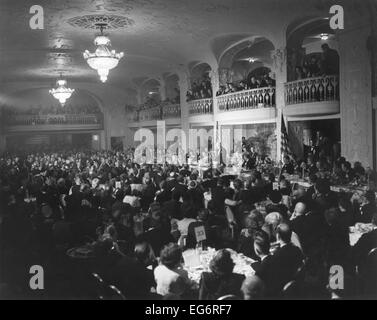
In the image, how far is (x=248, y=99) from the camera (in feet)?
53.0

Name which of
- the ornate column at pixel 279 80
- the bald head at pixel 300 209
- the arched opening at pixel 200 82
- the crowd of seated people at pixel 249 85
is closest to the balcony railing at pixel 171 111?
the arched opening at pixel 200 82

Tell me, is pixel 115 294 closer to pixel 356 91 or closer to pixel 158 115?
pixel 356 91

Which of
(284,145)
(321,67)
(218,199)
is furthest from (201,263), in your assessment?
(321,67)

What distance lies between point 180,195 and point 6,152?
9.48 meters

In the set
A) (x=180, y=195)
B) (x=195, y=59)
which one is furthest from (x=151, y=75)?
(x=180, y=195)

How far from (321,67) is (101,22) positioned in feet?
21.7

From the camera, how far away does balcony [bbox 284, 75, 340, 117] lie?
12609 millimetres

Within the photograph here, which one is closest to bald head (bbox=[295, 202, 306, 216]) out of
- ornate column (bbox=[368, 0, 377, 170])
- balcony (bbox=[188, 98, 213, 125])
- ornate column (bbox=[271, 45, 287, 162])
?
ornate column (bbox=[368, 0, 377, 170])

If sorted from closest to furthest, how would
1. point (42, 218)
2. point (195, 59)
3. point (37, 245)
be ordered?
1. point (37, 245)
2. point (42, 218)
3. point (195, 59)

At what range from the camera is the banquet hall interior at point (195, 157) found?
5621 millimetres

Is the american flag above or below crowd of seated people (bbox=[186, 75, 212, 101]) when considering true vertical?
below

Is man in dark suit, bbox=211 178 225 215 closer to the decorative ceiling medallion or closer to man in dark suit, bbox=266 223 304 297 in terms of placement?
man in dark suit, bbox=266 223 304 297

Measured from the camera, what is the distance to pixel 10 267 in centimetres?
625

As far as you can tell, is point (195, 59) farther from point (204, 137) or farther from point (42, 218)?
point (42, 218)
